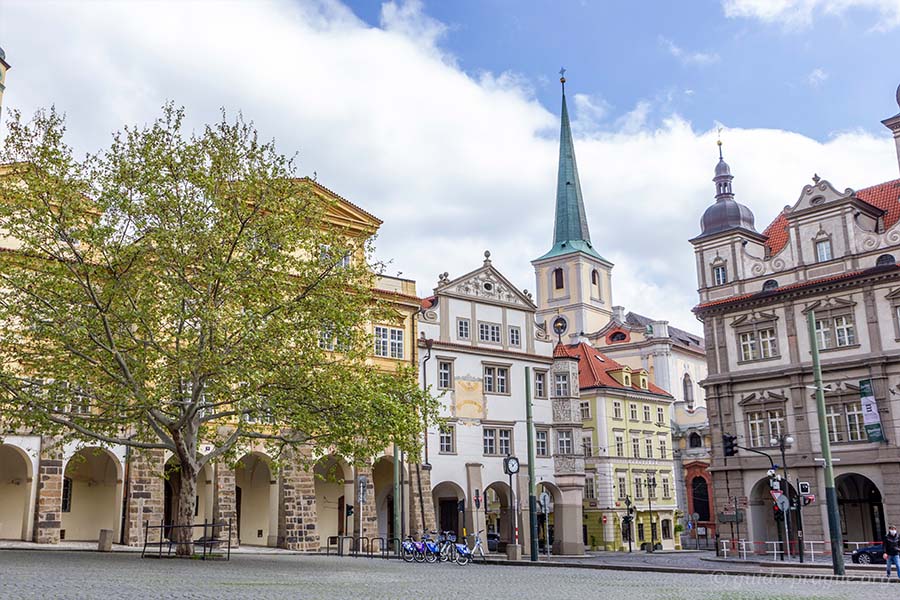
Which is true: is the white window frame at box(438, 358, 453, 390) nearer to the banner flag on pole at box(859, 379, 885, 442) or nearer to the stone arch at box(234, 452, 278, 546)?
the stone arch at box(234, 452, 278, 546)

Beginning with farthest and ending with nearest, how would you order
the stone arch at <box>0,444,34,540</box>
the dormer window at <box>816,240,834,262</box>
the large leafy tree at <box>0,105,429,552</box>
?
the dormer window at <box>816,240,834,262</box>, the stone arch at <box>0,444,34,540</box>, the large leafy tree at <box>0,105,429,552</box>

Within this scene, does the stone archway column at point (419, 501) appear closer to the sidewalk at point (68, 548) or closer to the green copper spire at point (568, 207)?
the sidewalk at point (68, 548)

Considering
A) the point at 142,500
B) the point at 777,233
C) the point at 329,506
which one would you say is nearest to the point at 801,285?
the point at 777,233

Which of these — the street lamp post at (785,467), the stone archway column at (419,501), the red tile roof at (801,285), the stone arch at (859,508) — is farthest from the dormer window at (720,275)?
the stone archway column at (419,501)

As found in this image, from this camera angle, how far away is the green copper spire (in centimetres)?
10419

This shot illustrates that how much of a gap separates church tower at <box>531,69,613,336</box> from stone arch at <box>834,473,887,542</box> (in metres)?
54.8

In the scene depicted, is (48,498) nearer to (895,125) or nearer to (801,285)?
(801,285)

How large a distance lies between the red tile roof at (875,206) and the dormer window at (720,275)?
2497 mm

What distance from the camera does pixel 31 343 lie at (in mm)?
24312

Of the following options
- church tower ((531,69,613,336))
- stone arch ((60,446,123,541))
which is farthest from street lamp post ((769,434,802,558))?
church tower ((531,69,613,336))

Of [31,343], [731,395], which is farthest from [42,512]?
[731,395]

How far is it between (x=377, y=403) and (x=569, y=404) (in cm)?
2642

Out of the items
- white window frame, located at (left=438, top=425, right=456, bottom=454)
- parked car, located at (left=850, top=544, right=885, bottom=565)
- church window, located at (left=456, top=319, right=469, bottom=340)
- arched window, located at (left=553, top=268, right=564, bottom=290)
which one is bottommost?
parked car, located at (left=850, top=544, right=885, bottom=565)

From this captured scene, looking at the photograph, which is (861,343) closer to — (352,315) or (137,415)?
(352,315)
